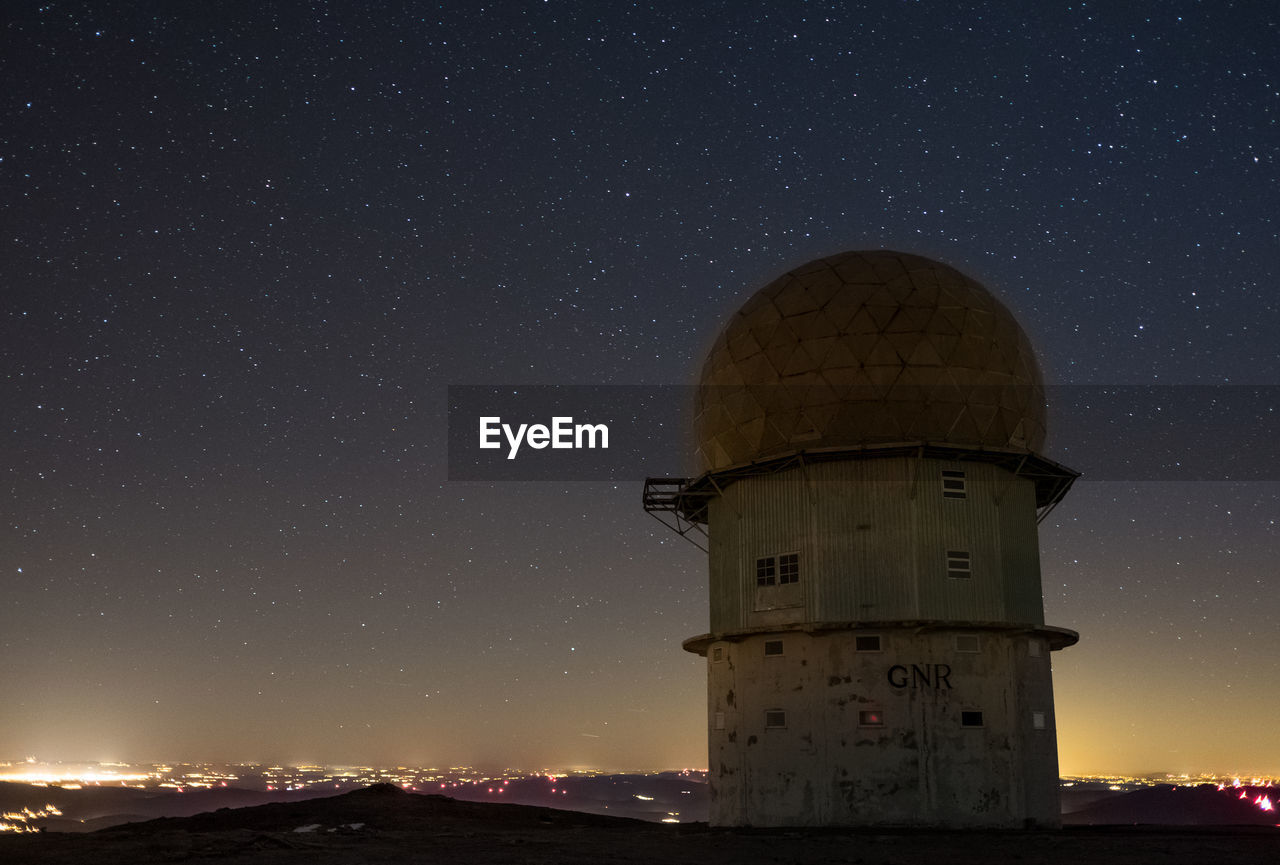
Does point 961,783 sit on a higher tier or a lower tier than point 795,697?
lower

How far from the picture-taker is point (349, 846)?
66.1 ft

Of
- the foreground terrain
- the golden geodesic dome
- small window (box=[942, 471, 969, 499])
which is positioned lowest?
the foreground terrain

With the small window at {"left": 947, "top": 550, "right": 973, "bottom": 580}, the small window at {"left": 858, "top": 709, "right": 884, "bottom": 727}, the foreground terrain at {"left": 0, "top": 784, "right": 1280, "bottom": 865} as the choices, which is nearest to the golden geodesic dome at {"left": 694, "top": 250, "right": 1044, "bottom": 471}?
the small window at {"left": 947, "top": 550, "right": 973, "bottom": 580}

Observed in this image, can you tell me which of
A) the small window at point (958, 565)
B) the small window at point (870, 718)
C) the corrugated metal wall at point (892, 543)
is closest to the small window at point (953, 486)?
the corrugated metal wall at point (892, 543)

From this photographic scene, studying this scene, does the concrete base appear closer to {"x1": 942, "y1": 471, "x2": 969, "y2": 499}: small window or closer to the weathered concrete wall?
the weathered concrete wall

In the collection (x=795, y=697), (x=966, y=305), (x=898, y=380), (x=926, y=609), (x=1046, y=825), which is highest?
(x=966, y=305)

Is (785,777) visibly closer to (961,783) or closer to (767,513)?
(961,783)

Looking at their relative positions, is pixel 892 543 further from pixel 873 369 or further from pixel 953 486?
pixel 873 369

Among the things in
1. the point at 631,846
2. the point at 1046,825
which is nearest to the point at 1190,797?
the point at 1046,825

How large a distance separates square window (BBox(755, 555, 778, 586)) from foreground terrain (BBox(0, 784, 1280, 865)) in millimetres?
5545

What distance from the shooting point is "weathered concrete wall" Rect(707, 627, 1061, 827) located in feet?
78.5

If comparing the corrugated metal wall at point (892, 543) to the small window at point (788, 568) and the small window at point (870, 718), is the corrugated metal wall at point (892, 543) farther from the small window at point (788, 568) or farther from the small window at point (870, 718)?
the small window at point (870, 718)

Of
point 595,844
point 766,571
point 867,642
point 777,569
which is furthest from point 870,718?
point 595,844

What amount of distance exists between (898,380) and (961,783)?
8956mm
